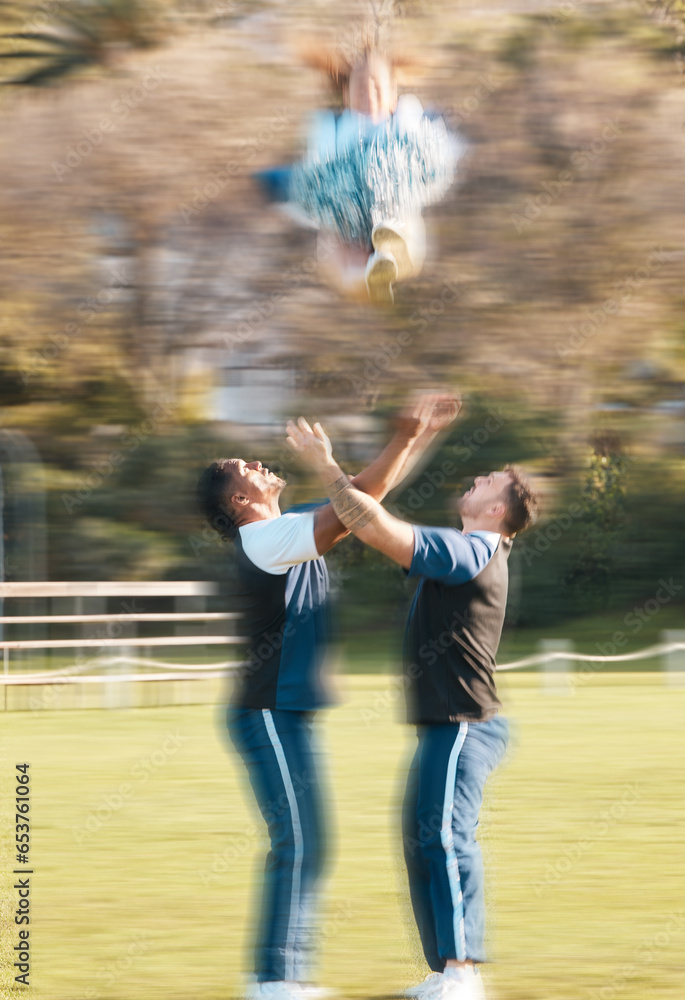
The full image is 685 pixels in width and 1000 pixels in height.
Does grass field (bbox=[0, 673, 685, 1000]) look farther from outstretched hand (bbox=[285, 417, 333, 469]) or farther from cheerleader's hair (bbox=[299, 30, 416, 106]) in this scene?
cheerleader's hair (bbox=[299, 30, 416, 106])

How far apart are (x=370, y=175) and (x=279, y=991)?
2.33 m

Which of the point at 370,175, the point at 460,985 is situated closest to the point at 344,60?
the point at 370,175

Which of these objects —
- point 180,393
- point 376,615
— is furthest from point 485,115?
point 376,615

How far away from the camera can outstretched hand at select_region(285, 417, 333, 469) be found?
3631 millimetres

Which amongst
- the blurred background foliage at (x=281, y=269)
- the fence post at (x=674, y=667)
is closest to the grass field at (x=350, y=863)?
the fence post at (x=674, y=667)

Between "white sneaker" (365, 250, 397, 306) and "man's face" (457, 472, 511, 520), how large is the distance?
2.09 feet

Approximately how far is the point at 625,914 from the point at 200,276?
1296 centimetres
